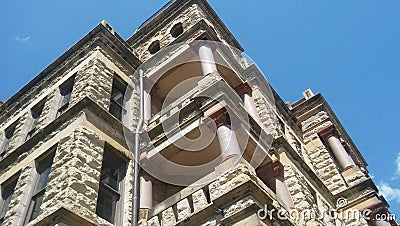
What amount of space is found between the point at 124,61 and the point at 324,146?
10266 mm

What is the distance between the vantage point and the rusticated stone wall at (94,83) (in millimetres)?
12328

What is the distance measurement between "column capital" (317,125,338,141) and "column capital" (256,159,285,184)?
7967mm

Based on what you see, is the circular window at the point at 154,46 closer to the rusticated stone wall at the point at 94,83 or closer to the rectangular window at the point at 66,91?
the rusticated stone wall at the point at 94,83

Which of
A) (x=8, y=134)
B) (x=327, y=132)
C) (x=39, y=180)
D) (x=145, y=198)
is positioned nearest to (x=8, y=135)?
(x=8, y=134)

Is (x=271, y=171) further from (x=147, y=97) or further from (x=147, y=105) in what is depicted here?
(x=147, y=97)

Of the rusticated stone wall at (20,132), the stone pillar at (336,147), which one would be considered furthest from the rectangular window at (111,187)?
the stone pillar at (336,147)

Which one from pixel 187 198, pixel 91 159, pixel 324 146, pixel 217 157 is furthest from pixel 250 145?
pixel 324 146

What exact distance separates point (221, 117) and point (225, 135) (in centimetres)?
61

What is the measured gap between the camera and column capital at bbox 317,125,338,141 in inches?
778

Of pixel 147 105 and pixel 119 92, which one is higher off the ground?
pixel 119 92

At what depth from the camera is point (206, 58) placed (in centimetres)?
1429

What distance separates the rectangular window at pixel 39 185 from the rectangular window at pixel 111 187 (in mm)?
1406

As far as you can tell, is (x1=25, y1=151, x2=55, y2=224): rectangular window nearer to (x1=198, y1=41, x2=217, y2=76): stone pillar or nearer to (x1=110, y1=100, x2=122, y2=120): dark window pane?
(x1=110, y1=100, x2=122, y2=120): dark window pane

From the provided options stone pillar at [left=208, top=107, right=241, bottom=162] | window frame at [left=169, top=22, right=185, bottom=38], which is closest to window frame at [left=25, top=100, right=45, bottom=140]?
stone pillar at [left=208, top=107, right=241, bottom=162]
